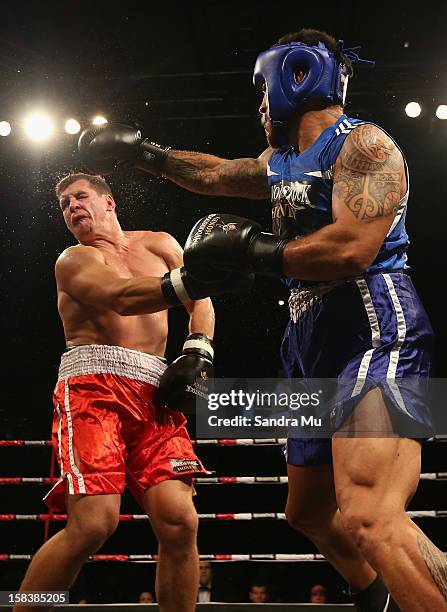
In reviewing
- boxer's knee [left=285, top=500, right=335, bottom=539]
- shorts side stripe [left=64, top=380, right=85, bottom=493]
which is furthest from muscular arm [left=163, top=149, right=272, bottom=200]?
A: boxer's knee [left=285, top=500, right=335, bottom=539]

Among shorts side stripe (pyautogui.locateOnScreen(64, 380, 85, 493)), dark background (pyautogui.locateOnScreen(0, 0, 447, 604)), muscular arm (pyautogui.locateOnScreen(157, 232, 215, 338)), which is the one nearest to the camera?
shorts side stripe (pyautogui.locateOnScreen(64, 380, 85, 493))

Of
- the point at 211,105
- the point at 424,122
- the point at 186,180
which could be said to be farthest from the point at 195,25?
the point at 186,180

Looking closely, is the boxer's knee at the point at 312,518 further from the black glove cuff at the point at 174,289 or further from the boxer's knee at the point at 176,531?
the black glove cuff at the point at 174,289

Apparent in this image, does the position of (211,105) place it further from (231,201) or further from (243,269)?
(243,269)

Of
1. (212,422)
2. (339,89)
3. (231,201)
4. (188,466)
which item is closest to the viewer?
(339,89)

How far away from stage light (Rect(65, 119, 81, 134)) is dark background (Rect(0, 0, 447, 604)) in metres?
0.05

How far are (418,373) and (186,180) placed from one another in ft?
3.23

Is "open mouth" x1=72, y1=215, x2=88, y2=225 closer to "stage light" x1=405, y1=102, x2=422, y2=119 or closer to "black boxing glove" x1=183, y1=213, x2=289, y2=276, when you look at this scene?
"black boxing glove" x1=183, y1=213, x2=289, y2=276

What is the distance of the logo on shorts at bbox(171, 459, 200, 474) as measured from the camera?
2.00m

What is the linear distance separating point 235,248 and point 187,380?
613 mm

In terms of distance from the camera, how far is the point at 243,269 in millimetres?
1563

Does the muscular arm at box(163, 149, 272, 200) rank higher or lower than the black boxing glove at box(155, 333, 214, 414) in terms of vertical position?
higher

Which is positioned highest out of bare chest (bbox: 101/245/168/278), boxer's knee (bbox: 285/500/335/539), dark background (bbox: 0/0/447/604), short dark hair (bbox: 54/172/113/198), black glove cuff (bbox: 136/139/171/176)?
dark background (bbox: 0/0/447/604)

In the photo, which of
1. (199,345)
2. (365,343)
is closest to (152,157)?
(199,345)
